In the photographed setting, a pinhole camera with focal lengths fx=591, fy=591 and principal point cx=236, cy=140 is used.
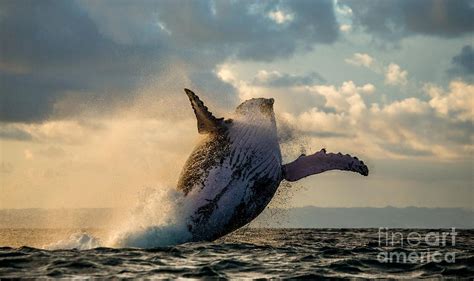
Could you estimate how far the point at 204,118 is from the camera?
1428 centimetres

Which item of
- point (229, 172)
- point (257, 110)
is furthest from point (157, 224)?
point (257, 110)

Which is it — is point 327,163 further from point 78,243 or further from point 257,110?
point 78,243

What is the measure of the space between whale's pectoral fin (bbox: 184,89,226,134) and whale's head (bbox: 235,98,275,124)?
800 mm

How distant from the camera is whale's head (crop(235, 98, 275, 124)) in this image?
1493 centimetres

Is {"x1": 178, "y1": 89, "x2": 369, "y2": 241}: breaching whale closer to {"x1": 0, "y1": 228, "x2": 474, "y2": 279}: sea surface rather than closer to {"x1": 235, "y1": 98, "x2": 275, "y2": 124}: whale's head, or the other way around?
{"x1": 235, "y1": 98, "x2": 275, "y2": 124}: whale's head

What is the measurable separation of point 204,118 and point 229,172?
144 cm

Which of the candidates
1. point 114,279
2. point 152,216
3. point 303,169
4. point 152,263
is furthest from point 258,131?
point 114,279

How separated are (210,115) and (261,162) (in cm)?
168

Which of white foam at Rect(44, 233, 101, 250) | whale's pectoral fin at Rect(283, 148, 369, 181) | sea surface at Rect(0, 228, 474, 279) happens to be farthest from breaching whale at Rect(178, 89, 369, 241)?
white foam at Rect(44, 233, 101, 250)

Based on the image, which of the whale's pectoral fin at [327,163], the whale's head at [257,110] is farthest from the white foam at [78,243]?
the whale's pectoral fin at [327,163]

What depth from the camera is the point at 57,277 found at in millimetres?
9867

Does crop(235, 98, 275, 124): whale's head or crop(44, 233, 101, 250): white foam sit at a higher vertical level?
crop(235, 98, 275, 124): whale's head

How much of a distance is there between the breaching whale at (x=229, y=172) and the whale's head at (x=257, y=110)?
3 centimetres

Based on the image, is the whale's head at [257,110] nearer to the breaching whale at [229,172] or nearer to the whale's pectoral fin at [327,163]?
the breaching whale at [229,172]
